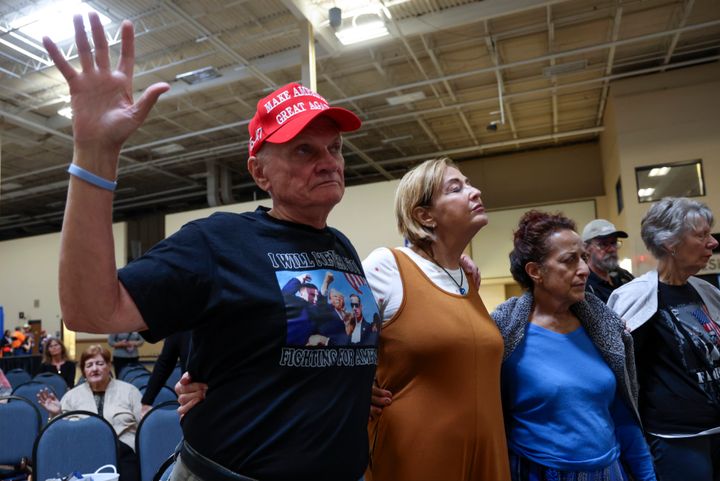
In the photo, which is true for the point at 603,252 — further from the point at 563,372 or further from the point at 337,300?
the point at 337,300

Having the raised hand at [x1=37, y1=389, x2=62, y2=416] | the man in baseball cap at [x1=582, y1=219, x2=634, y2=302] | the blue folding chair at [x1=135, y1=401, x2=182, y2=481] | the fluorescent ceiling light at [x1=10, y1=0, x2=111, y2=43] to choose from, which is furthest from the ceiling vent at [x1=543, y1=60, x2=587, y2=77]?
the raised hand at [x1=37, y1=389, x2=62, y2=416]

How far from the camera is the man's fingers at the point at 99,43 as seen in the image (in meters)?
0.77

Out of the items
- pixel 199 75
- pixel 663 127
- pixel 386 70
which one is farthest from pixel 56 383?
pixel 663 127

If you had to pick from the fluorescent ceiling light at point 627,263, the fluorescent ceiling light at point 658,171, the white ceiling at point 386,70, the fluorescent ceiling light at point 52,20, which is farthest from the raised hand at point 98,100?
the fluorescent ceiling light at point 658,171

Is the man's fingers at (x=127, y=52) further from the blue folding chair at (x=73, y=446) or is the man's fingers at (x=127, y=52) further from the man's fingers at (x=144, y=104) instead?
the blue folding chair at (x=73, y=446)

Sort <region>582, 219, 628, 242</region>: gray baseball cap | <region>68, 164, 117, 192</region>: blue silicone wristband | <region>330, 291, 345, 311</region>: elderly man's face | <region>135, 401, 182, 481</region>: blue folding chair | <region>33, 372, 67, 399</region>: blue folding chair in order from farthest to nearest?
<region>33, 372, 67, 399</region>: blue folding chair
<region>582, 219, 628, 242</region>: gray baseball cap
<region>135, 401, 182, 481</region>: blue folding chair
<region>330, 291, 345, 311</region>: elderly man's face
<region>68, 164, 117, 192</region>: blue silicone wristband

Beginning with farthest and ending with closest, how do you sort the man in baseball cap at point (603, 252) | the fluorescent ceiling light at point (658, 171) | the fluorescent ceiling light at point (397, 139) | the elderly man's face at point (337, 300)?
the fluorescent ceiling light at point (397, 139)
the fluorescent ceiling light at point (658, 171)
the man in baseball cap at point (603, 252)
the elderly man's face at point (337, 300)

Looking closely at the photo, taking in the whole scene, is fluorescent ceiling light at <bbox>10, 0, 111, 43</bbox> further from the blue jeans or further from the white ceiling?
the blue jeans

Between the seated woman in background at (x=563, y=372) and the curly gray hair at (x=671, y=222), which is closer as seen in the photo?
the seated woman in background at (x=563, y=372)

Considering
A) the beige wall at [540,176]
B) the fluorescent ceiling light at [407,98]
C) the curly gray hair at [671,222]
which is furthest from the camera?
the beige wall at [540,176]

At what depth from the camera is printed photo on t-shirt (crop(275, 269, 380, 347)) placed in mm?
938

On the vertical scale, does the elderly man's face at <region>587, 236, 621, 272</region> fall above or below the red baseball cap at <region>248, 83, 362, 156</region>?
below

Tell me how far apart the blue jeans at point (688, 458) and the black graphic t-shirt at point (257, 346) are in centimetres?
157

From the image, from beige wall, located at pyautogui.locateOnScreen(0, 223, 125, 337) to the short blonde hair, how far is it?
45.4ft
